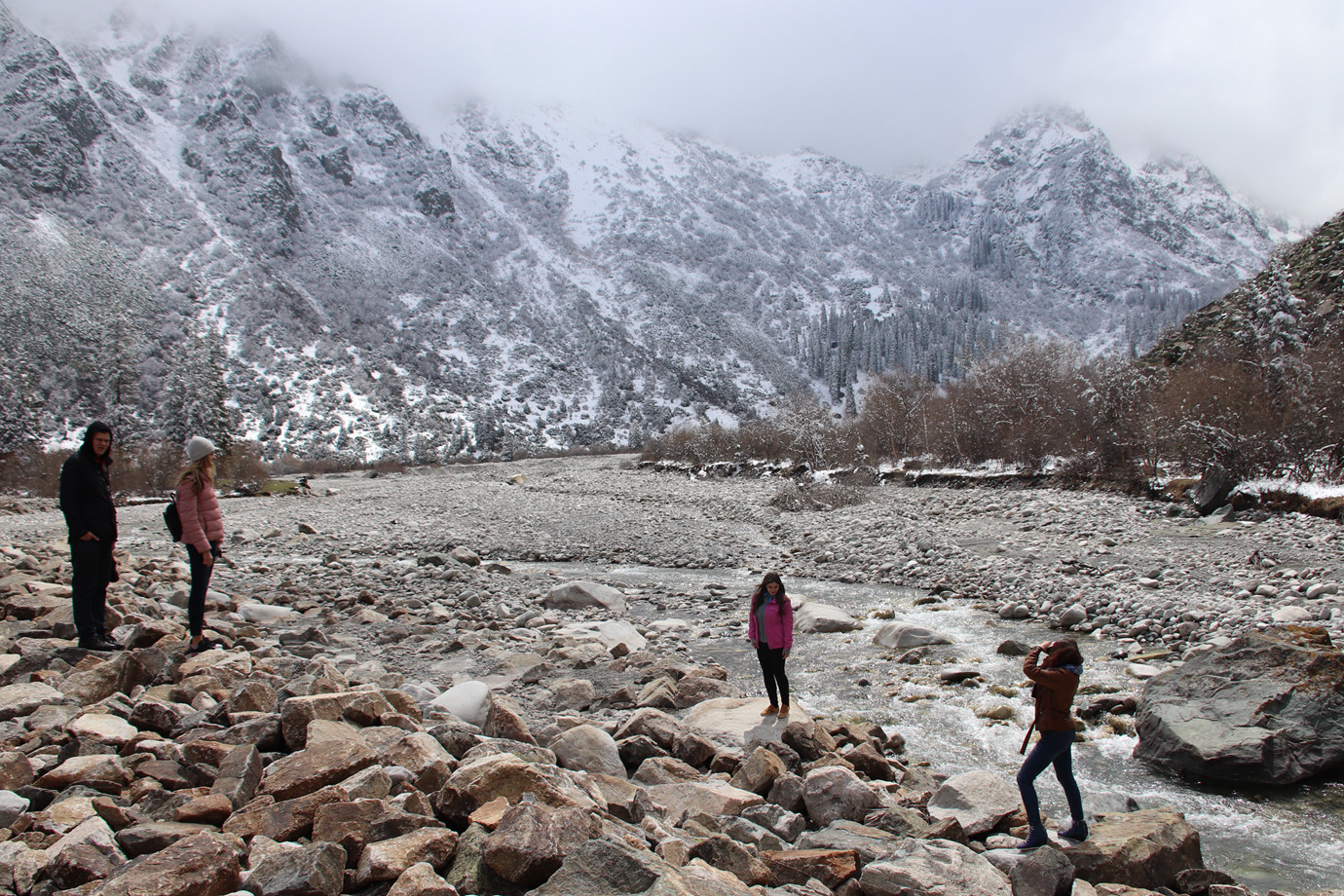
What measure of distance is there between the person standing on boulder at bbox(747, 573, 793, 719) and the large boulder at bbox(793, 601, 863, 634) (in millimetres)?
3842

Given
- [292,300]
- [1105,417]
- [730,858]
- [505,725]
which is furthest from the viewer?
[292,300]

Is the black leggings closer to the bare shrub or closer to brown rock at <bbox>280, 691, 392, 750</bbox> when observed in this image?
brown rock at <bbox>280, 691, 392, 750</bbox>

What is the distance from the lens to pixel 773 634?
7.11 meters

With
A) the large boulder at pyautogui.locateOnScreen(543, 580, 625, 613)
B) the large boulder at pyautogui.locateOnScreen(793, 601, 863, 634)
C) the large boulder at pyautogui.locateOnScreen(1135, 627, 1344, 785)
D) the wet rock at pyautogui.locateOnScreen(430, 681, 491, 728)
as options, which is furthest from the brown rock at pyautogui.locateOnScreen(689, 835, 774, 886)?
the large boulder at pyautogui.locateOnScreen(543, 580, 625, 613)

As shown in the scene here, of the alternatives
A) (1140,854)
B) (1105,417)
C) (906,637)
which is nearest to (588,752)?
(1140,854)

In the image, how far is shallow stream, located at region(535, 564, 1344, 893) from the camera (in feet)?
16.5

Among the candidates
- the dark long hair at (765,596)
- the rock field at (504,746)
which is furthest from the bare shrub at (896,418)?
the dark long hair at (765,596)

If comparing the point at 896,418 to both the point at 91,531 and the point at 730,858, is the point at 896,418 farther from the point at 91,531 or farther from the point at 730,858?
the point at 730,858

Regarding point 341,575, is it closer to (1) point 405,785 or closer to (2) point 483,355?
(1) point 405,785

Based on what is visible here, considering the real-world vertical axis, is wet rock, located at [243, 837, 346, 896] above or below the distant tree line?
below

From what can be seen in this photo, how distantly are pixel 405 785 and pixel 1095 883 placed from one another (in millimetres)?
4050

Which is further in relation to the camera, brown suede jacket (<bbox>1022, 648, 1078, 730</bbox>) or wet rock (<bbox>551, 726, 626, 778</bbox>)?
wet rock (<bbox>551, 726, 626, 778</bbox>)

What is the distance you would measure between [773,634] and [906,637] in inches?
156

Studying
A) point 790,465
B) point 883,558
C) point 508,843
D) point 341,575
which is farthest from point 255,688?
point 790,465
